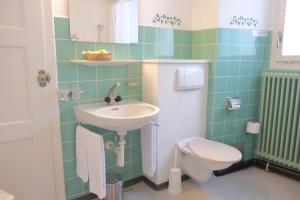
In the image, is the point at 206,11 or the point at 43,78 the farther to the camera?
the point at 206,11

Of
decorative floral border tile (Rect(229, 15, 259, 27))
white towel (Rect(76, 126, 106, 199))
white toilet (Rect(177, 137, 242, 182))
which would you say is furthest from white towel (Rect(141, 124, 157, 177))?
decorative floral border tile (Rect(229, 15, 259, 27))

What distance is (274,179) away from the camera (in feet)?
7.72

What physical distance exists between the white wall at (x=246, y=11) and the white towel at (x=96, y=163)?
57.3 inches

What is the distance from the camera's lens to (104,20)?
1844 mm

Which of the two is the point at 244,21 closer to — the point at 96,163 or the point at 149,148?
the point at 149,148

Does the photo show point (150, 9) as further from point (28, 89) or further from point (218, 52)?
Result: point (28, 89)

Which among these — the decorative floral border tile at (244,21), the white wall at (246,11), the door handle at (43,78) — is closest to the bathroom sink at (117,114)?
the door handle at (43,78)

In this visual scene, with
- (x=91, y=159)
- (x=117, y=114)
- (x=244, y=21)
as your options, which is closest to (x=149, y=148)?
(x=117, y=114)

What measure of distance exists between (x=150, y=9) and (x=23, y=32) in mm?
1045

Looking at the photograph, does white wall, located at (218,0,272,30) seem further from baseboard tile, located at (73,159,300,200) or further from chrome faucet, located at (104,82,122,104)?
baseboard tile, located at (73,159,300,200)

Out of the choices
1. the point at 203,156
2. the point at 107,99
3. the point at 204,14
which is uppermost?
the point at 204,14

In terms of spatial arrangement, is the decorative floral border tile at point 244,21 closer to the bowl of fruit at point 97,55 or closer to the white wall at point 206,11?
the white wall at point 206,11

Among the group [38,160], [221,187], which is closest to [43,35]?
[38,160]

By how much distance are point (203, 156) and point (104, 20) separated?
1.30 meters
